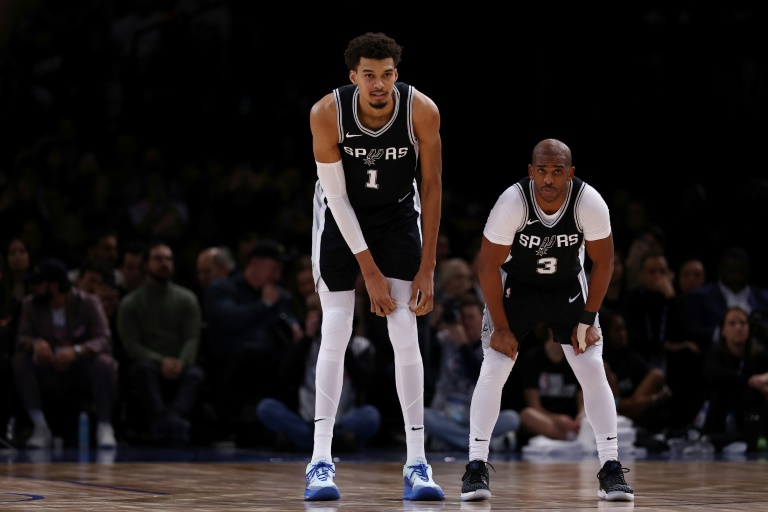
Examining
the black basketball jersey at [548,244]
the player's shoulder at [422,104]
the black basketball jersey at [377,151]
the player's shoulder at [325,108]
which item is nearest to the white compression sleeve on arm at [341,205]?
the black basketball jersey at [377,151]

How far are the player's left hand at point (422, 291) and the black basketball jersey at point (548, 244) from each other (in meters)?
0.46

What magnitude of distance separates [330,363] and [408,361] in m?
0.31

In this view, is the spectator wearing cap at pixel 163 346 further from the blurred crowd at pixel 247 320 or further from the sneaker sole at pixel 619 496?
the sneaker sole at pixel 619 496

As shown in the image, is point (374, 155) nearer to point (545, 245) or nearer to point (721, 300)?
point (545, 245)

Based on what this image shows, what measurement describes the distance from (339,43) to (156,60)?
6.50 ft

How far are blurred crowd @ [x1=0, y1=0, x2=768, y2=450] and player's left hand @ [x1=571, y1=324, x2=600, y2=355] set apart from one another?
3.58m

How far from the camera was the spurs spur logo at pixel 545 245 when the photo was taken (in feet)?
16.9

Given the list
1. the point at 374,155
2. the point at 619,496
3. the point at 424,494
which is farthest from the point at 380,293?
the point at 619,496

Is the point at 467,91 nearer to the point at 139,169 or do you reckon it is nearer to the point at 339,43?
the point at 339,43

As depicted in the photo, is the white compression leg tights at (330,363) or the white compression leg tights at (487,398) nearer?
the white compression leg tights at (330,363)

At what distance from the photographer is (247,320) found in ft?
30.8

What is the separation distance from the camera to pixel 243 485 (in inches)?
224

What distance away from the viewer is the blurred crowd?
8938mm

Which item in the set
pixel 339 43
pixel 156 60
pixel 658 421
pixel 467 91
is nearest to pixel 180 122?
pixel 156 60
